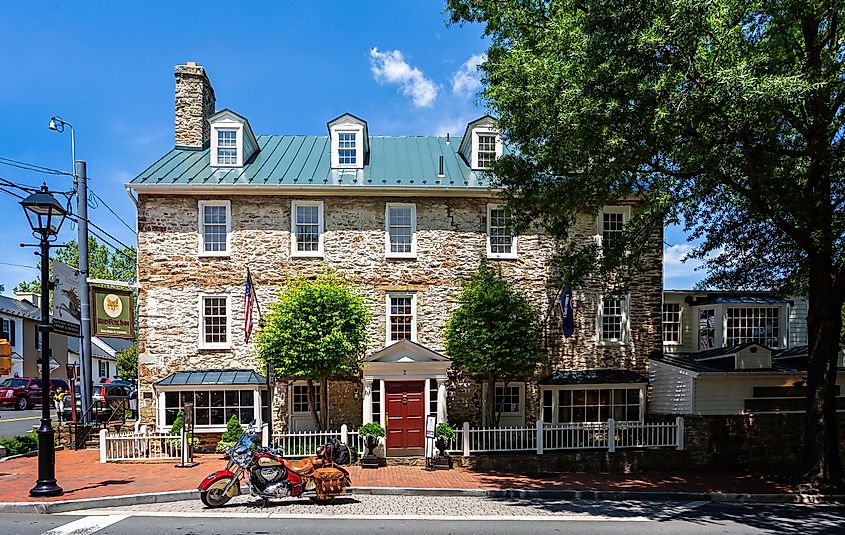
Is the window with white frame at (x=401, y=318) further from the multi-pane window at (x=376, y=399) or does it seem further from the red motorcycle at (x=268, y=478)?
the red motorcycle at (x=268, y=478)

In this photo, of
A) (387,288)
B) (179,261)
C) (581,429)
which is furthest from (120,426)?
(581,429)

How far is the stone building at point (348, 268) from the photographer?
18562 mm

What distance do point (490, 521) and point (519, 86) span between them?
823 cm

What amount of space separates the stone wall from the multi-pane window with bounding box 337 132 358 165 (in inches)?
66.8

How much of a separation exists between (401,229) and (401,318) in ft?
9.03

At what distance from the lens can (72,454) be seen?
1708 centimetres

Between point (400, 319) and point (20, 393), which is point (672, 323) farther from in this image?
point (20, 393)

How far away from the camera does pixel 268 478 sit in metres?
11.5

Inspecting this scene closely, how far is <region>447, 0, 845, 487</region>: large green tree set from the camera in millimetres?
10133

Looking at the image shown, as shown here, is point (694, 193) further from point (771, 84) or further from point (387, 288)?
point (387, 288)

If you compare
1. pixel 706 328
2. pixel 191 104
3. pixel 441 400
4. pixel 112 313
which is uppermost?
pixel 191 104

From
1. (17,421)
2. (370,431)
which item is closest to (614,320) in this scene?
(370,431)

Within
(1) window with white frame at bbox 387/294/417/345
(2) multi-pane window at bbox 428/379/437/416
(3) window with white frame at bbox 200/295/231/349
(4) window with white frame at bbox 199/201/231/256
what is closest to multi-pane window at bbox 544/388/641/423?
(2) multi-pane window at bbox 428/379/437/416

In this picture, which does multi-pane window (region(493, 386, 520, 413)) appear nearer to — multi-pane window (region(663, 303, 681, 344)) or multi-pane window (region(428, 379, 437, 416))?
multi-pane window (region(428, 379, 437, 416))
